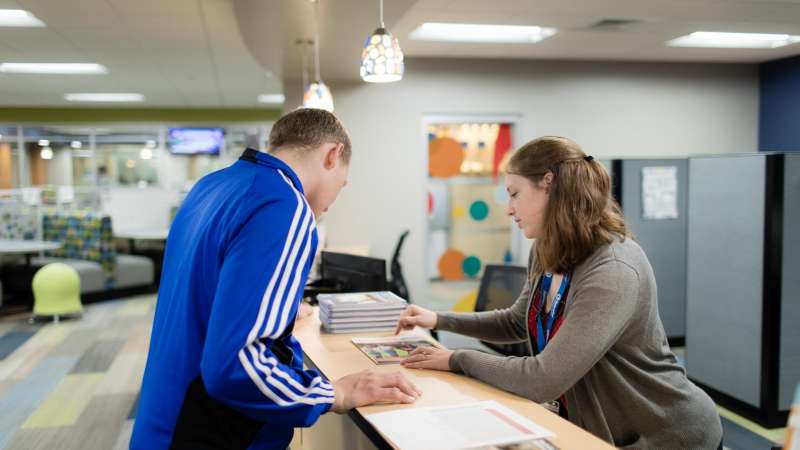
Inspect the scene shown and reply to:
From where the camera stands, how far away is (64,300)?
6.71 m

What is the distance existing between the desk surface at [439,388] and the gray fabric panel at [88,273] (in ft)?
19.6

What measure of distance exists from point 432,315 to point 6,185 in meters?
12.0

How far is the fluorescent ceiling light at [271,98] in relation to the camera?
10177mm

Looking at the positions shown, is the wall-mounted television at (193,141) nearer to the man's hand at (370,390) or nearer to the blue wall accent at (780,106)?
the blue wall accent at (780,106)

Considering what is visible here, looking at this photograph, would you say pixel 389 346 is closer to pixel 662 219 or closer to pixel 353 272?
pixel 353 272

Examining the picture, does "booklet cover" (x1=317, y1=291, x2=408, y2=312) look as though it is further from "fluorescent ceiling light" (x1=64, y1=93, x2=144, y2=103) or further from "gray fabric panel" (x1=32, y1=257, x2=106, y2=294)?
"fluorescent ceiling light" (x1=64, y1=93, x2=144, y2=103)

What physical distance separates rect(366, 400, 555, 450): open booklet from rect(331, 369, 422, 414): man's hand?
0.16 feet

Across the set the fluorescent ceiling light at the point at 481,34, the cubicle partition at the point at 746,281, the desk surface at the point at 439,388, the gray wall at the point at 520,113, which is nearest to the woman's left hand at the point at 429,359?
the desk surface at the point at 439,388

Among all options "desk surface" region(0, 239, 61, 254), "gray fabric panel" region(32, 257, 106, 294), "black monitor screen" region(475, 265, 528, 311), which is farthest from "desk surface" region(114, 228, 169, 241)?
"black monitor screen" region(475, 265, 528, 311)

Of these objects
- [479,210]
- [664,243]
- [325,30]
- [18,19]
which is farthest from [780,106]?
[18,19]

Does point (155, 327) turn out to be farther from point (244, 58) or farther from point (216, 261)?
point (244, 58)

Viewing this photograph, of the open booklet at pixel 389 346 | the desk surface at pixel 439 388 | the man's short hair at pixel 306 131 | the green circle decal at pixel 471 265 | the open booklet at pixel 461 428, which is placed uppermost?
the man's short hair at pixel 306 131

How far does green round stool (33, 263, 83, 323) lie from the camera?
261 inches

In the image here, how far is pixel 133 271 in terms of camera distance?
817cm
